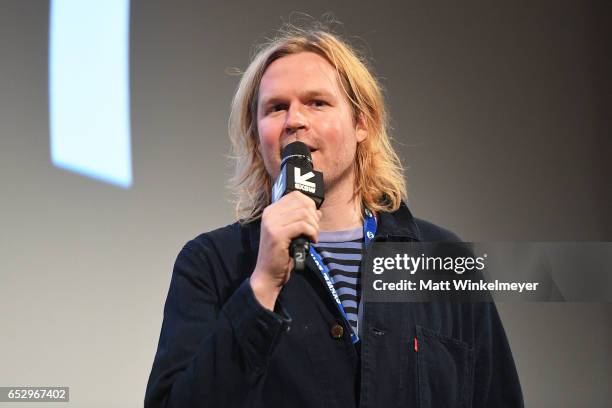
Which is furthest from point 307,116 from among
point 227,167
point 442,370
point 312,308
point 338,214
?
point 227,167

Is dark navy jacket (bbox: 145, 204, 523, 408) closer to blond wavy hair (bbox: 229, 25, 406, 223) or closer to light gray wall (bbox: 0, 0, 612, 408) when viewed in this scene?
blond wavy hair (bbox: 229, 25, 406, 223)

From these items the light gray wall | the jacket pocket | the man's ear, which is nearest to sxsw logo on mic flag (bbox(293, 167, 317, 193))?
the jacket pocket

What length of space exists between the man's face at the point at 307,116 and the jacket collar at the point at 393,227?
0.11 meters

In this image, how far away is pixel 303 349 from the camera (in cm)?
122

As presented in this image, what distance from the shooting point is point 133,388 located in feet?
8.86

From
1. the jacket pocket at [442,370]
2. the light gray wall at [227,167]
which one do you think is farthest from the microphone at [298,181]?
the light gray wall at [227,167]

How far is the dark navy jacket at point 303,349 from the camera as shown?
1115mm

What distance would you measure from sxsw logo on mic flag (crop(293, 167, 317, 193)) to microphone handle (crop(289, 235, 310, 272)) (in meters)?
0.11

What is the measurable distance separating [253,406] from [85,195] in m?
1.81

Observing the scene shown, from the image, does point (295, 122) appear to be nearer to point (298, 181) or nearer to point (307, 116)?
point (307, 116)

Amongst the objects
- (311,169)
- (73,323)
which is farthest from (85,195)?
(311,169)

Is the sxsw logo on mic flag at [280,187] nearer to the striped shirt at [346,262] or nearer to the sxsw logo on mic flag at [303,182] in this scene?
the sxsw logo on mic flag at [303,182]

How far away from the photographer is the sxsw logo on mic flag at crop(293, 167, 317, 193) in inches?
44.7

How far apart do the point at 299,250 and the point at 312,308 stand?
25 cm
